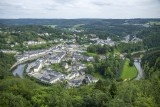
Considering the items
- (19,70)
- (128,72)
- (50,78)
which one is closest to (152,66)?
(128,72)

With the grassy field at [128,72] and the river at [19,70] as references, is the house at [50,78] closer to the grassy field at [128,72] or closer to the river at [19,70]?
the river at [19,70]

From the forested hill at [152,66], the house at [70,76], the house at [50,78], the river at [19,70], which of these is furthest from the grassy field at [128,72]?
the river at [19,70]

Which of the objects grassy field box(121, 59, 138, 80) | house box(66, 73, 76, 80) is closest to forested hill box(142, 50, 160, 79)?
grassy field box(121, 59, 138, 80)

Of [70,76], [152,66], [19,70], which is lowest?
[19,70]

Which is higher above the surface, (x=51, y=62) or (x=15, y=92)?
(x=15, y=92)

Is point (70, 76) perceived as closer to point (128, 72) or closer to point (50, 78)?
point (50, 78)

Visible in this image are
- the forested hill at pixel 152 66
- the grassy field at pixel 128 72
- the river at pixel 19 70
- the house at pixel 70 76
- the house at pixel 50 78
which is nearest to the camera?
the forested hill at pixel 152 66

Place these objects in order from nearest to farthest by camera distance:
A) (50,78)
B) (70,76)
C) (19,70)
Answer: (50,78) → (70,76) → (19,70)

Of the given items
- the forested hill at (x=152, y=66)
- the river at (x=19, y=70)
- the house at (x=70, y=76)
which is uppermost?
the forested hill at (x=152, y=66)

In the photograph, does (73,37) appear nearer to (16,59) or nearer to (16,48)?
(16,48)

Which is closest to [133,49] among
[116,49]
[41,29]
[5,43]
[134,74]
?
A: [116,49]

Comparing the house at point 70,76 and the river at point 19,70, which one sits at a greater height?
the house at point 70,76
